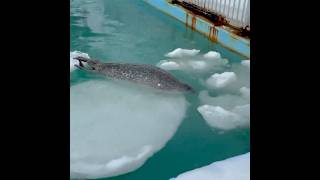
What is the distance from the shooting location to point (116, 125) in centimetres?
308

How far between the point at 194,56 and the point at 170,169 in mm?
2410

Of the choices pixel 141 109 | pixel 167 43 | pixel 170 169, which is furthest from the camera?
pixel 167 43

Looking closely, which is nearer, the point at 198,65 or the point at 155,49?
the point at 198,65

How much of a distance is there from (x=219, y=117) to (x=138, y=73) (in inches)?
43.2

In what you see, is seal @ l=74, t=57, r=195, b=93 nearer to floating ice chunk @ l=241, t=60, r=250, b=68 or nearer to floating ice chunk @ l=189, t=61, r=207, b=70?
floating ice chunk @ l=189, t=61, r=207, b=70

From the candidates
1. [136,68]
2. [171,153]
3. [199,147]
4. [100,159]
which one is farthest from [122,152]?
[136,68]

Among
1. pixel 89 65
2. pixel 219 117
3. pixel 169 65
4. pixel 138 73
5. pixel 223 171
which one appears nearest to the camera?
pixel 223 171

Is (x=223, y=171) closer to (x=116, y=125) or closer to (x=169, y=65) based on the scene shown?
(x=116, y=125)

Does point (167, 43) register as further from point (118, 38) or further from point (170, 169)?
point (170, 169)

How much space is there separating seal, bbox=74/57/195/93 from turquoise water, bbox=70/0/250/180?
6.2 inches

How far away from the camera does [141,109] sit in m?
3.38

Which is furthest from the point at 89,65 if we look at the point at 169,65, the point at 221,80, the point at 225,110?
the point at 225,110

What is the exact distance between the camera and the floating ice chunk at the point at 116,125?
8.62 ft

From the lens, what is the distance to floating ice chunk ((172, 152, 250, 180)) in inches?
92.0
